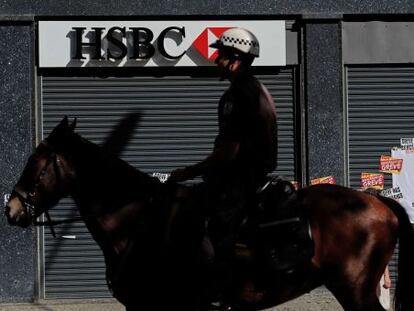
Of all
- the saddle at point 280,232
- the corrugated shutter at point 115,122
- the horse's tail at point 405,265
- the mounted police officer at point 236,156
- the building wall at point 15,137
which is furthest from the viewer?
the corrugated shutter at point 115,122

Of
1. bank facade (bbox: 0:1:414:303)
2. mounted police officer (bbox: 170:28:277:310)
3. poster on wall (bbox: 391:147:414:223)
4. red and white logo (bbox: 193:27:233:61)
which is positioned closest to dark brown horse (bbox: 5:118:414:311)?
mounted police officer (bbox: 170:28:277:310)

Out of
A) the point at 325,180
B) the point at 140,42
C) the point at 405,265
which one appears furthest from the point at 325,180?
the point at 405,265

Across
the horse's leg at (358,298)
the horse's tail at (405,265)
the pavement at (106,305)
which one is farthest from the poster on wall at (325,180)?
the horse's leg at (358,298)

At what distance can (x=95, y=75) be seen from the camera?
12680 millimetres

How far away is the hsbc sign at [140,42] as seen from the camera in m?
12.5

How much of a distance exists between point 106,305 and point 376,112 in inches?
177

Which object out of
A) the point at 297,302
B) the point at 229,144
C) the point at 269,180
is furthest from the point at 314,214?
the point at 297,302

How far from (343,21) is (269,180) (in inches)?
247

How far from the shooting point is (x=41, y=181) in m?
6.95

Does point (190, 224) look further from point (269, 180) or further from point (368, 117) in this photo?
point (368, 117)

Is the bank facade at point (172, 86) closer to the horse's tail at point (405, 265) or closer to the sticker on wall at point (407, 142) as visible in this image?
the sticker on wall at point (407, 142)

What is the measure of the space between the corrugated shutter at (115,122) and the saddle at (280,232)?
584 cm

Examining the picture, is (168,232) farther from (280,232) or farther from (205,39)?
(205,39)

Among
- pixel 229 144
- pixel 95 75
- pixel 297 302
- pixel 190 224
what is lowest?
pixel 297 302
